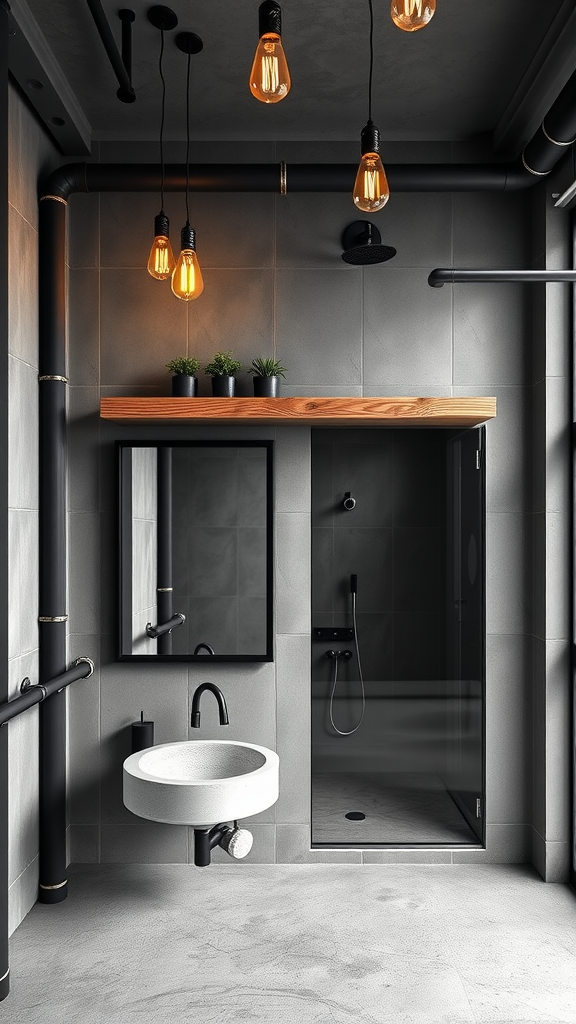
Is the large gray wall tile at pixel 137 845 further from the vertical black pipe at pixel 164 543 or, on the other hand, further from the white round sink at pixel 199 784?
the vertical black pipe at pixel 164 543

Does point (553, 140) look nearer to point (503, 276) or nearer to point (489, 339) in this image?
point (503, 276)

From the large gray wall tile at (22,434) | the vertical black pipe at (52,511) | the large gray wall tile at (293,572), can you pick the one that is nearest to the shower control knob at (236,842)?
the vertical black pipe at (52,511)

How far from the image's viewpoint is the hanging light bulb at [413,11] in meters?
1.33

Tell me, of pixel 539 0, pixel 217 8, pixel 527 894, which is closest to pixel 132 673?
pixel 527 894

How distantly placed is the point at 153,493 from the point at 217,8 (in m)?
1.64

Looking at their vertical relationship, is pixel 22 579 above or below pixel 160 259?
below

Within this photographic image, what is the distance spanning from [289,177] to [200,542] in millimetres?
1417

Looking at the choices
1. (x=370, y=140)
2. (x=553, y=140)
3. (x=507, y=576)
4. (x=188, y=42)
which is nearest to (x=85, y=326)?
(x=188, y=42)

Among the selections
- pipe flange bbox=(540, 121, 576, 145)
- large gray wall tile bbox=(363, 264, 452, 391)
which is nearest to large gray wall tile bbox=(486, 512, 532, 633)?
large gray wall tile bbox=(363, 264, 452, 391)

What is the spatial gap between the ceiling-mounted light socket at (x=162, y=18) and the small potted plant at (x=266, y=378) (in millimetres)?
1117

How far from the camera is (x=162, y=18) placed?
7.94ft

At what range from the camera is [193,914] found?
8.75 feet

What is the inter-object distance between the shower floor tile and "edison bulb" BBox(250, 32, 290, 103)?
105 inches

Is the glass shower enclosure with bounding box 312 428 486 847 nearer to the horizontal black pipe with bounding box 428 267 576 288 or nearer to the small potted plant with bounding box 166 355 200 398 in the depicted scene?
the small potted plant with bounding box 166 355 200 398
